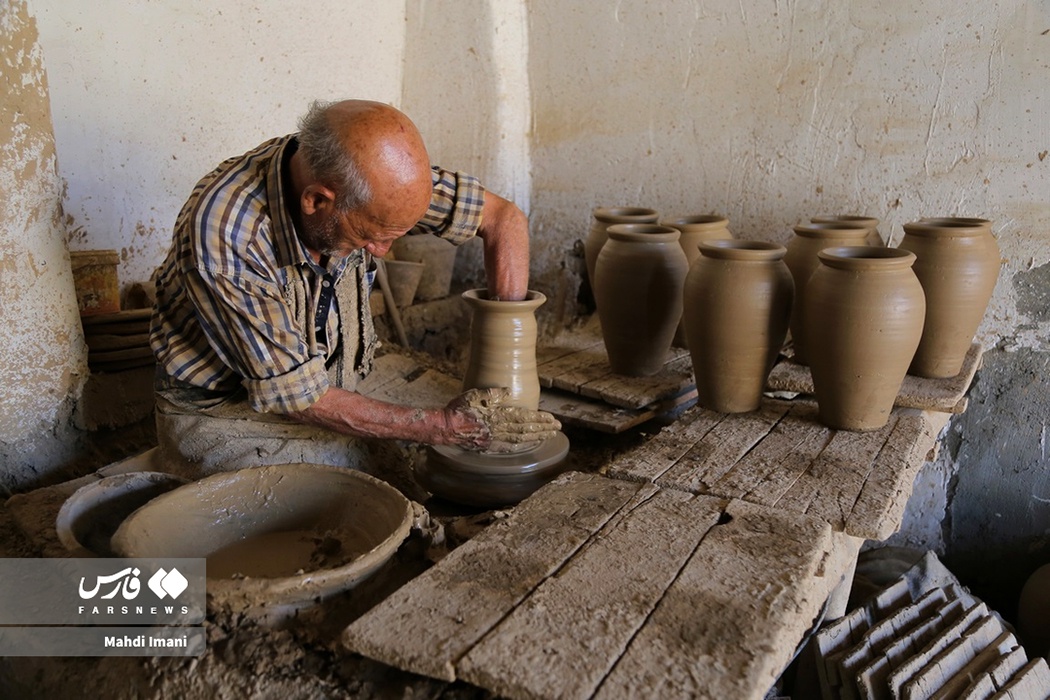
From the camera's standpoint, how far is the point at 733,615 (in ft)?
5.05

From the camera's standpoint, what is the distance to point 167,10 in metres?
2.96

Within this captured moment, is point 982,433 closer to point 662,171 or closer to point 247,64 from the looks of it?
point 662,171

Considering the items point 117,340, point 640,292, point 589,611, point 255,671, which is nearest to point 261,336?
point 255,671

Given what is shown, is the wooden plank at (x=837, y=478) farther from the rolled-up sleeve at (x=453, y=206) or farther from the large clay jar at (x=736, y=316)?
the rolled-up sleeve at (x=453, y=206)

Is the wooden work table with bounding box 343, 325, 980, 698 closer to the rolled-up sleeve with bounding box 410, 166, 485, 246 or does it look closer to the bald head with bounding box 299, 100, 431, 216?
the bald head with bounding box 299, 100, 431, 216

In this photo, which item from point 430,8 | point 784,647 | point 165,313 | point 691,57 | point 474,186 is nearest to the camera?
point 784,647

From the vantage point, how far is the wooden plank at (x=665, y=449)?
7.16 ft

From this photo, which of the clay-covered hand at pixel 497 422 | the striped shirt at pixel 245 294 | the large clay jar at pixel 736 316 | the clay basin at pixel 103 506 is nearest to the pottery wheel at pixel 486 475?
the clay-covered hand at pixel 497 422

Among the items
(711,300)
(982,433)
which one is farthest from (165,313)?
(982,433)

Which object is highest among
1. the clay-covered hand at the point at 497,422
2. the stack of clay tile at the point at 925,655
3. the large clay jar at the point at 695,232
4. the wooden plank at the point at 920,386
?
the large clay jar at the point at 695,232

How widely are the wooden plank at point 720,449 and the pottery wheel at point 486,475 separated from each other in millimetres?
395

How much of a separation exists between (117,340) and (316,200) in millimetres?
1091

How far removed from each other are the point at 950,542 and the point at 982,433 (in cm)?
51

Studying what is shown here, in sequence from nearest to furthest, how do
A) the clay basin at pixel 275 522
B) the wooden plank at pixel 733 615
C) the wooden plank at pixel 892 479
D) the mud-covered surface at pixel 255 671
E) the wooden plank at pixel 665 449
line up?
the wooden plank at pixel 733 615 < the mud-covered surface at pixel 255 671 < the clay basin at pixel 275 522 < the wooden plank at pixel 892 479 < the wooden plank at pixel 665 449
